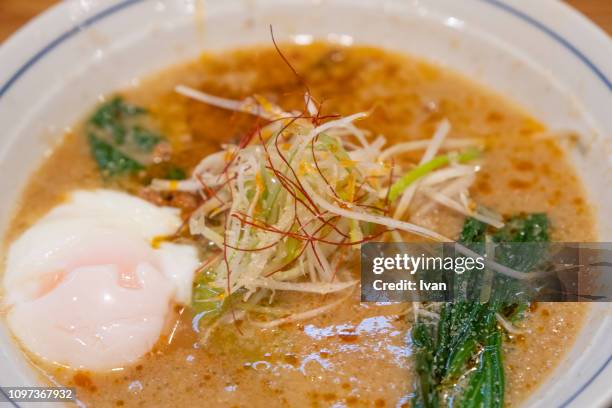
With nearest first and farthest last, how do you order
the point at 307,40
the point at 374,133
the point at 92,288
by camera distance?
the point at 92,288 → the point at 374,133 → the point at 307,40

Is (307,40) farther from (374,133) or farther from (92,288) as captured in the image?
(92,288)

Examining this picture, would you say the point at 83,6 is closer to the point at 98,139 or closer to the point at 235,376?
the point at 98,139

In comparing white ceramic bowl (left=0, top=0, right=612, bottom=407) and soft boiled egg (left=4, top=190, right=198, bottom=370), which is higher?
white ceramic bowl (left=0, top=0, right=612, bottom=407)

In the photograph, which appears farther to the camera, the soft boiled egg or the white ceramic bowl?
the white ceramic bowl

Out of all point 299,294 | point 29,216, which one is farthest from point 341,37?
point 29,216

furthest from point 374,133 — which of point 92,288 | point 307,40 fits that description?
point 92,288

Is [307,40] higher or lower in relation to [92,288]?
higher
